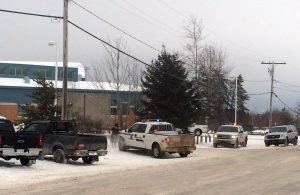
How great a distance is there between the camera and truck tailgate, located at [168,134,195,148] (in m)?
28.8

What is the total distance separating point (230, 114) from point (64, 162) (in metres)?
72.3

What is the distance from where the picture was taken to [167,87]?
142 feet

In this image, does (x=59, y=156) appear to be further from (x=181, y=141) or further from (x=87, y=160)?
(x=181, y=141)

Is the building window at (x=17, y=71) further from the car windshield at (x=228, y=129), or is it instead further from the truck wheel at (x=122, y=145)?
the truck wheel at (x=122, y=145)

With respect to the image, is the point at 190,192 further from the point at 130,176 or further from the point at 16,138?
the point at 16,138

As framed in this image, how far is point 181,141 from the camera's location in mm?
29203

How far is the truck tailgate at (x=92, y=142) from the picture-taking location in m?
22.6

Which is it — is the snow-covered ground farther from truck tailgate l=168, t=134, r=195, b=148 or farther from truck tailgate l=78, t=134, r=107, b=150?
truck tailgate l=168, t=134, r=195, b=148

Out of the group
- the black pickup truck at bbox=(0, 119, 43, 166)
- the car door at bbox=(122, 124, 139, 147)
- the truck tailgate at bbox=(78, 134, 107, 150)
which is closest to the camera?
the black pickup truck at bbox=(0, 119, 43, 166)

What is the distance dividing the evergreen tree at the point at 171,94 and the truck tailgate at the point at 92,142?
64.1ft

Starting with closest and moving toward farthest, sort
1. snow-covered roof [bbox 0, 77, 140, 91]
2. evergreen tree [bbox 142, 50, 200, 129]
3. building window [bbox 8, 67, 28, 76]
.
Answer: evergreen tree [bbox 142, 50, 200, 129] < snow-covered roof [bbox 0, 77, 140, 91] < building window [bbox 8, 67, 28, 76]

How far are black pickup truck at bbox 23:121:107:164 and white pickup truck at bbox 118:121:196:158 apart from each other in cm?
598

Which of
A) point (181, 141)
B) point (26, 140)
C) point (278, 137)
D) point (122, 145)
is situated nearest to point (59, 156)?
point (26, 140)

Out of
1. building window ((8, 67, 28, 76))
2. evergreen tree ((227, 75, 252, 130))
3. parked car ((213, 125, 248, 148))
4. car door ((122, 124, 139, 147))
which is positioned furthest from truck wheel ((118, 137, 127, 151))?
building window ((8, 67, 28, 76))
